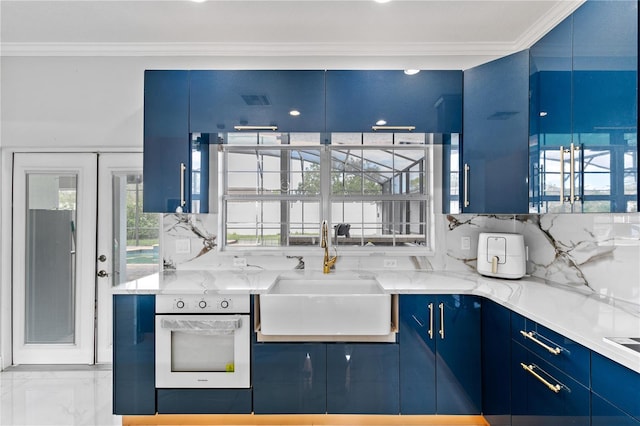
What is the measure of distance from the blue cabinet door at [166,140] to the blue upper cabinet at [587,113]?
2191mm

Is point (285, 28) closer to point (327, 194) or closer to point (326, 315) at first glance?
point (327, 194)

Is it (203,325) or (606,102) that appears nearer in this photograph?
(606,102)

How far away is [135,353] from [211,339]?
1.56 ft

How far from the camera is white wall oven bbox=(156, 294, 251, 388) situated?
210 centimetres

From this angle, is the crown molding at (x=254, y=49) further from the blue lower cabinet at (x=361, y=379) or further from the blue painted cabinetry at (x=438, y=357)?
the blue lower cabinet at (x=361, y=379)

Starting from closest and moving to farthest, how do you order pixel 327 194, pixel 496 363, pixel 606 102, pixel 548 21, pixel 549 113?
pixel 606 102, pixel 549 113, pixel 496 363, pixel 548 21, pixel 327 194

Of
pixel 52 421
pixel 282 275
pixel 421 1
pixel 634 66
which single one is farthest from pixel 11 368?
pixel 634 66

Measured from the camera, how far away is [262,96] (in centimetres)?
237

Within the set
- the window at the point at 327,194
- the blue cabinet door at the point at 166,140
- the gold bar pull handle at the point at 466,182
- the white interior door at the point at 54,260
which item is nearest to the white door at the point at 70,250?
the white interior door at the point at 54,260

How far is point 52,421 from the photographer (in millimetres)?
2236

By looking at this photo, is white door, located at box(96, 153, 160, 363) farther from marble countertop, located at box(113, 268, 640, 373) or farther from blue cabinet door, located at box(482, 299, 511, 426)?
blue cabinet door, located at box(482, 299, 511, 426)

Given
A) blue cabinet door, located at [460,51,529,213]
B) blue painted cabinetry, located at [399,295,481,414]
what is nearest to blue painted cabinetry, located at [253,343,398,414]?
blue painted cabinetry, located at [399,295,481,414]

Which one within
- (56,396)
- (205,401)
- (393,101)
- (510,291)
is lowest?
(56,396)

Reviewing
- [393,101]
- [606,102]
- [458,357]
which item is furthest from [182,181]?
[606,102]
